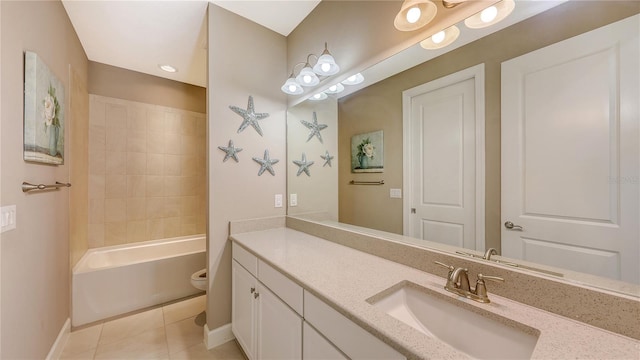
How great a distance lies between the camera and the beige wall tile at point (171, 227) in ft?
9.72

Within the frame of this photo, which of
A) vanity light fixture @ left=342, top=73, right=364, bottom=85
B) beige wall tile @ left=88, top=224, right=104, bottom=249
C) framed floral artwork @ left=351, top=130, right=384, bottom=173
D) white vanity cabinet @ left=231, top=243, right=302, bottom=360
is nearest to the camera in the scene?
white vanity cabinet @ left=231, top=243, right=302, bottom=360

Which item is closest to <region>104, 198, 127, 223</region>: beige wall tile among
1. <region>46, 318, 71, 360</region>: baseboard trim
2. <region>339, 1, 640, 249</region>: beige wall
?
<region>46, 318, 71, 360</region>: baseboard trim

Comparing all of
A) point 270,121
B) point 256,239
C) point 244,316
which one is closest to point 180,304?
point 244,316

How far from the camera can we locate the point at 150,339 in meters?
1.83

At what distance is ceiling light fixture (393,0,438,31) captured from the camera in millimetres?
1085

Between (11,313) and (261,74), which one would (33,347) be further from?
(261,74)

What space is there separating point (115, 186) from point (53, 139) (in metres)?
1.32

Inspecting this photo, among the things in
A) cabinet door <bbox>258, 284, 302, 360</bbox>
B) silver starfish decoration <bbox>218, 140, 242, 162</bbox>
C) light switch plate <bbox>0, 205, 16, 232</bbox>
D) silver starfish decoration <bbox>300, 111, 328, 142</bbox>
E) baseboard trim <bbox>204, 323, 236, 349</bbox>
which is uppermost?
silver starfish decoration <bbox>300, 111, 328, 142</bbox>

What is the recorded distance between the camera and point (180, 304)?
236cm

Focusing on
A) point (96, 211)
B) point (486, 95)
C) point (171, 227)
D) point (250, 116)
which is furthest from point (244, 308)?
point (96, 211)

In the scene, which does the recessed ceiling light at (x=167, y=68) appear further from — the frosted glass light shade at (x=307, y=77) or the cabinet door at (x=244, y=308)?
the cabinet door at (x=244, y=308)

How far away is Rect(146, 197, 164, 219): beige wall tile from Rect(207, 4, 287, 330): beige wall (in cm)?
Result: 169

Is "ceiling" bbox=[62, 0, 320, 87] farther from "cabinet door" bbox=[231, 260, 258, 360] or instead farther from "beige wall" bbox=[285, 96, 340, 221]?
"cabinet door" bbox=[231, 260, 258, 360]

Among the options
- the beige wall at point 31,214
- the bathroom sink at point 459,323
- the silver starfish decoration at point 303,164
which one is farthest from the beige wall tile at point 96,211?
the bathroom sink at point 459,323
